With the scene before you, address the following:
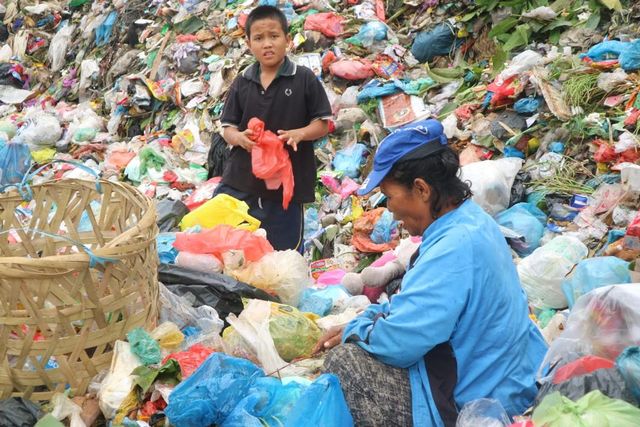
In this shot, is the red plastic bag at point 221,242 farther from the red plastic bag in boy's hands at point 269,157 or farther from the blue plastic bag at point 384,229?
the blue plastic bag at point 384,229

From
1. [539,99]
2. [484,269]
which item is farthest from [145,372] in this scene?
[539,99]

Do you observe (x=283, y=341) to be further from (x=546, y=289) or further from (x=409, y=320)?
(x=546, y=289)

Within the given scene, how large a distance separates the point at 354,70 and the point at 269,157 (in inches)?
120

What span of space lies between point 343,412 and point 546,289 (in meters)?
1.96

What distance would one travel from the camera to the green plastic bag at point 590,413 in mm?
1492

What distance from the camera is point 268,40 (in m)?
3.75

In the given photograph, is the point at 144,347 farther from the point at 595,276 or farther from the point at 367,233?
the point at 367,233

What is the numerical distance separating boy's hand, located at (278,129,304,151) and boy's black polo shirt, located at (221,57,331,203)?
0.13 m

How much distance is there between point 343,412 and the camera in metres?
1.90

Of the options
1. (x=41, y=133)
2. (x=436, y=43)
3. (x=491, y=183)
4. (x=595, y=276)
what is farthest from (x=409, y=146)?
(x=41, y=133)

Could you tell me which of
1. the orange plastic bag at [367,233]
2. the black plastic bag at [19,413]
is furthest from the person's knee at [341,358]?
the orange plastic bag at [367,233]

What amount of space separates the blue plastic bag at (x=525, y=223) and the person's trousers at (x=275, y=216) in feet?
4.52

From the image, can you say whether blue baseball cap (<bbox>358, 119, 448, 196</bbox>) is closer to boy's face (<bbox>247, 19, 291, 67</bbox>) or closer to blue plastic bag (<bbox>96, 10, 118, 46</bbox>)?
boy's face (<bbox>247, 19, 291, 67</bbox>)

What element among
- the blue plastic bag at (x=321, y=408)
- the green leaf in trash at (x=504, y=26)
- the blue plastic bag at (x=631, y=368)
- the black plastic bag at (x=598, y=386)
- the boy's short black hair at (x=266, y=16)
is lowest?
the blue plastic bag at (x=321, y=408)
